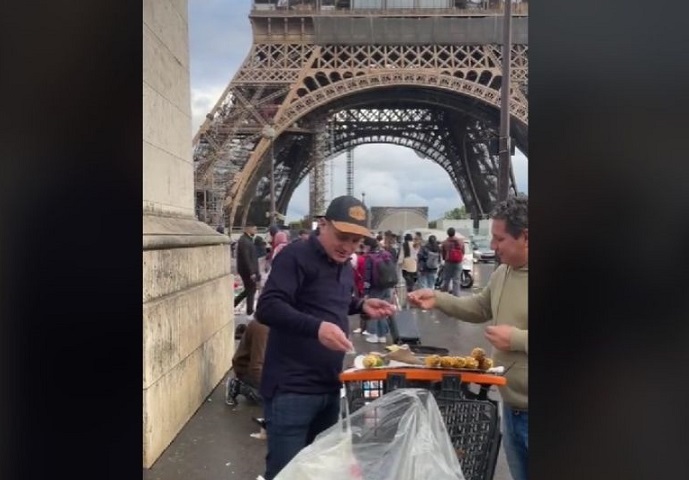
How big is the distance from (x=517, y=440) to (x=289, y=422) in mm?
871

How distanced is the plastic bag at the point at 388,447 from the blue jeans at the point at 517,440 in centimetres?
53

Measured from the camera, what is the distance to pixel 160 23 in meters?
4.38

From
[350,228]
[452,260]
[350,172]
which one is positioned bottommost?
[452,260]

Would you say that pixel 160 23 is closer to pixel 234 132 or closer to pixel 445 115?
pixel 234 132

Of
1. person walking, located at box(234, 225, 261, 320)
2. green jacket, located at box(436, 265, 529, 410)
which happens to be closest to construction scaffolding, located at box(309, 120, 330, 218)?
person walking, located at box(234, 225, 261, 320)

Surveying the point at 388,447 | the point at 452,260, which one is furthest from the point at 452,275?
the point at 388,447

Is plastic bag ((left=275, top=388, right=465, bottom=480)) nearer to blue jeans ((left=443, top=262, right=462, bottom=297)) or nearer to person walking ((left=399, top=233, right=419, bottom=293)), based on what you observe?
person walking ((left=399, top=233, right=419, bottom=293))

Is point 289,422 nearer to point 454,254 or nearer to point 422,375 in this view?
point 422,375

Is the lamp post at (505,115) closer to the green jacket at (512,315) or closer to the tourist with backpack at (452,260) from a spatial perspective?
the tourist with backpack at (452,260)

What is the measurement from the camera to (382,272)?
7.89 metres

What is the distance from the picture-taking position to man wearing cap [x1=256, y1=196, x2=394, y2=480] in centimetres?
226

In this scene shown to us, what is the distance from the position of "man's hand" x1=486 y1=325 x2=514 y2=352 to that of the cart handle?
4.3 inches
